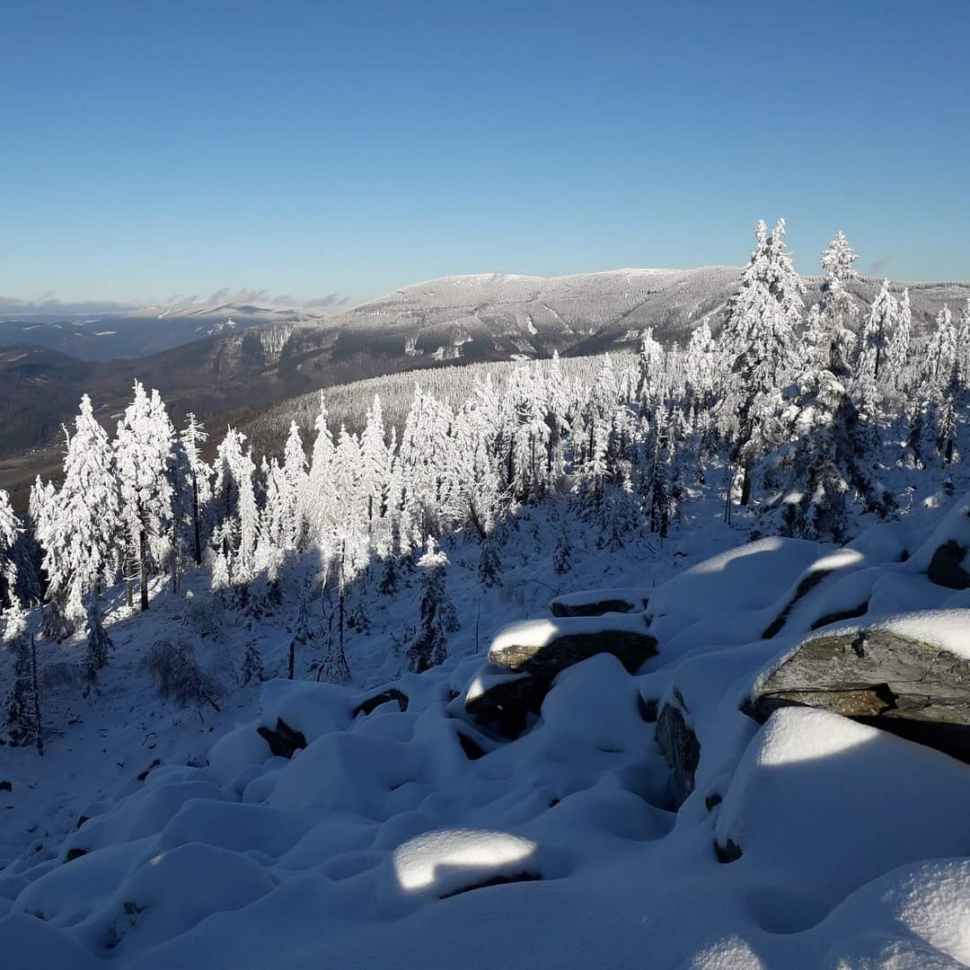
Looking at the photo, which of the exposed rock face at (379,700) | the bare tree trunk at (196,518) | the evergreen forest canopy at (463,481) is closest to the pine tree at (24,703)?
the evergreen forest canopy at (463,481)

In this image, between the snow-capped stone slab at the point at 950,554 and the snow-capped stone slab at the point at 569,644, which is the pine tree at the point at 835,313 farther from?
the snow-capped stone slab at the point at 569,644

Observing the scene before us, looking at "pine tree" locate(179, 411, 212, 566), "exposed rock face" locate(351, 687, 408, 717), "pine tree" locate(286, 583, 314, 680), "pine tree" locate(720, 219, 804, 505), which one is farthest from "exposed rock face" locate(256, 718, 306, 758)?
"pine tree" locate(179, 411, 212, 566)

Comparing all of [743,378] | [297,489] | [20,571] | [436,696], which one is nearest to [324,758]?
[436,696]

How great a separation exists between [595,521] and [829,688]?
28833 millimetres

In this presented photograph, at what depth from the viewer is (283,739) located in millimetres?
11297

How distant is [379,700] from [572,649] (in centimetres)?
464

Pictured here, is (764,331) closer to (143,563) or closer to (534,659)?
(534,659)

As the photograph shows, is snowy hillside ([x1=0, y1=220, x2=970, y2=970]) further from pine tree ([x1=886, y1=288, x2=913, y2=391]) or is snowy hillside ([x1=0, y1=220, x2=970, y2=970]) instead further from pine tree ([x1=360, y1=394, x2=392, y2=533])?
pine tree ([x1=886, y1=288, x2=913, y2=391])

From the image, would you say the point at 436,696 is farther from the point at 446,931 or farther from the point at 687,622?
the point at 446,931

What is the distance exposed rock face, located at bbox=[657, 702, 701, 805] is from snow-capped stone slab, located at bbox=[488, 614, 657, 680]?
1.73 m

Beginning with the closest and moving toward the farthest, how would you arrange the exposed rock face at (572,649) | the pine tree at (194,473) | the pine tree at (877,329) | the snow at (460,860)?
1. the snow at (460,860)
2. the exposed rock face at (572,649)
3. the pine tree at (194,473)
4. the pine tree at (877,329)

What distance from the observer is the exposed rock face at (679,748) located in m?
6.63

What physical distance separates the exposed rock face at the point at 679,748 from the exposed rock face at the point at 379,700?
19.1ft

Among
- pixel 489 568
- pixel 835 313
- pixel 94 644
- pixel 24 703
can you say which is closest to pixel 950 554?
pixel 835 313
